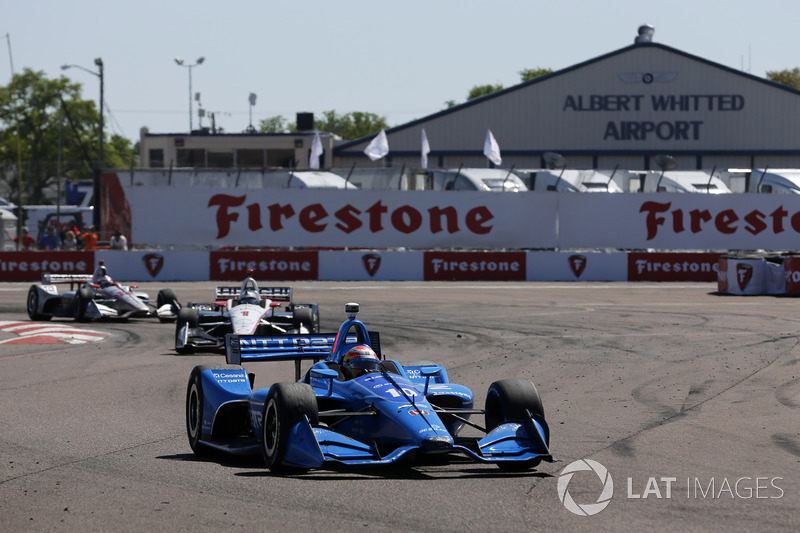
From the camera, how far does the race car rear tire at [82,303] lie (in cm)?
2138

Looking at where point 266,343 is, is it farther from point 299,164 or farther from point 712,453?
point 299,164

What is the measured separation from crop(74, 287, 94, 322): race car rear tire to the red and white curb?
0.68m

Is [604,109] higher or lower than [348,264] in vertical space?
higher

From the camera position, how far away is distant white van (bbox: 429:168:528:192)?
125ft

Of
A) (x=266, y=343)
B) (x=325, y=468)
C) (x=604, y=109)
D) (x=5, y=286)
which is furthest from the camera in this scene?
(x=604, y=109)

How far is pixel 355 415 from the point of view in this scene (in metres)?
8.13

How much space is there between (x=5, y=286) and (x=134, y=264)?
3.85 meters

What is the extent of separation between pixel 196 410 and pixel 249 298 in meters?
8.78

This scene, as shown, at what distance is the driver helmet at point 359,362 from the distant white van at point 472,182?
2903 centimetres

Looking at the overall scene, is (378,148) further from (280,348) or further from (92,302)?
(280,348)

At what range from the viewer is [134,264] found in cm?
3406

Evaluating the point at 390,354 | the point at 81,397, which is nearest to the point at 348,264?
the point at 390,354

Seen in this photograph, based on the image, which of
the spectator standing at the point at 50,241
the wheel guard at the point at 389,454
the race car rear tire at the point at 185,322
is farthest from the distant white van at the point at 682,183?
the wheel guard at the point at 389,454

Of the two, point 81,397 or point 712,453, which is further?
point 81,397
